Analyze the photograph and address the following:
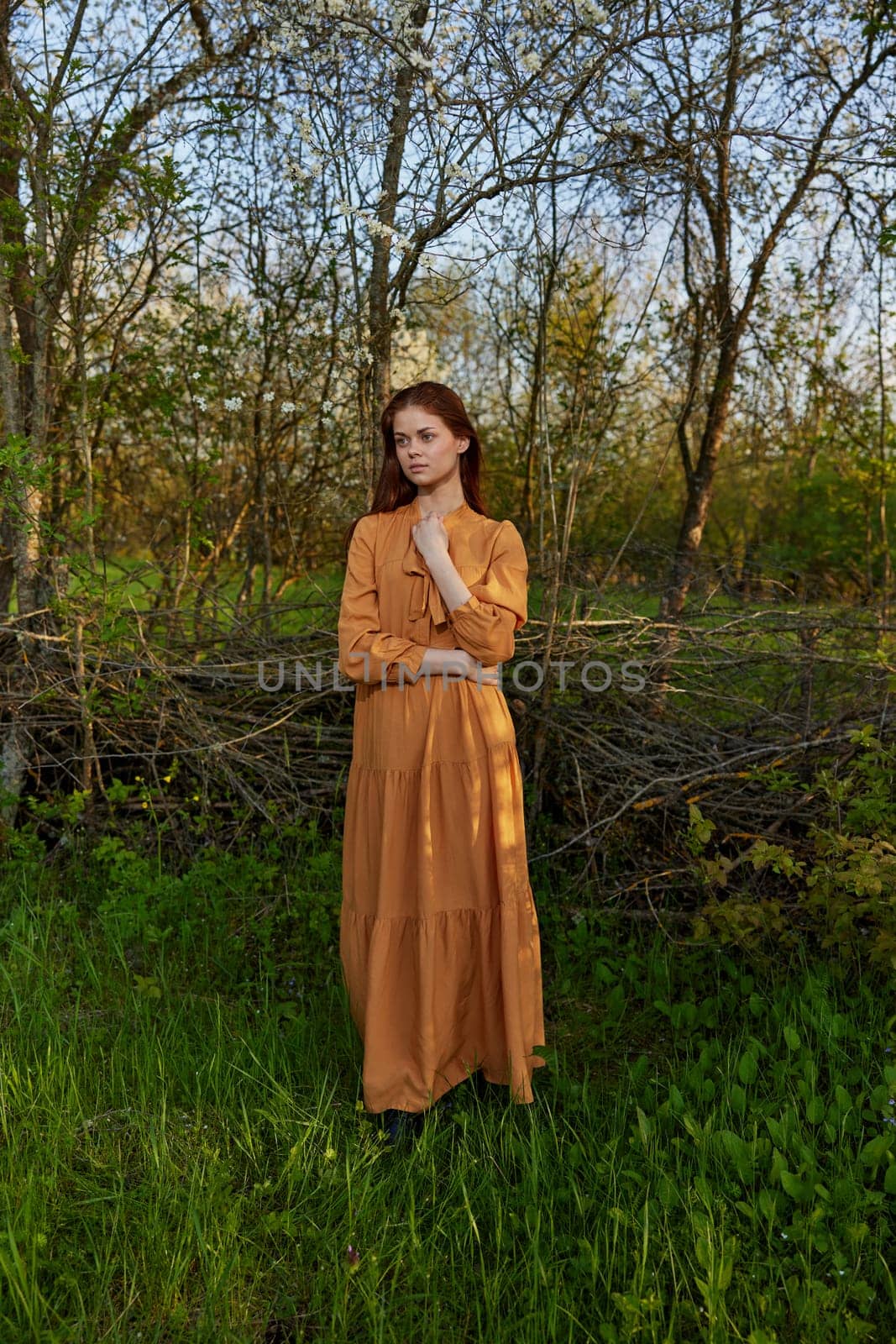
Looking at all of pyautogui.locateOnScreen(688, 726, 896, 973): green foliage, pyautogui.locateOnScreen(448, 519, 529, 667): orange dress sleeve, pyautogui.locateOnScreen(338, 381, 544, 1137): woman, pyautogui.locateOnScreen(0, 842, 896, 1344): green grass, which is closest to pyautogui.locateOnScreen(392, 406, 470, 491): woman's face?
pyautogui.locateOnScreen(338, 381, 544, 1137): woman

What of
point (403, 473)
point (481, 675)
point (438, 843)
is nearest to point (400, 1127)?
point (438, 843)

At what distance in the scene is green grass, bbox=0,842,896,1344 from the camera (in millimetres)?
1893

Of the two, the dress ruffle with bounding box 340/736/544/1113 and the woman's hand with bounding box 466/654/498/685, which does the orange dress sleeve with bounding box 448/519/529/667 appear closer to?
the woman's hand with bounding box 466/654/498/685

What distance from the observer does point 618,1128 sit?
2.42 meters

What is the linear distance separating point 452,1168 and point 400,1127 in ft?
0.65

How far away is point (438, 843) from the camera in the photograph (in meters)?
2.49

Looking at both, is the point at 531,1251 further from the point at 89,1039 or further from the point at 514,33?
the point at 514,33

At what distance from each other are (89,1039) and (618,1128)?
1.42m

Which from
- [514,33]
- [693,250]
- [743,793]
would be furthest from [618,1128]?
[693,250]

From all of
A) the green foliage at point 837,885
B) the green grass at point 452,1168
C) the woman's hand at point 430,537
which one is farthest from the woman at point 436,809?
the green foliage at point 837,885

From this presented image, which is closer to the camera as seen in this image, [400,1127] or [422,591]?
[400,1127]

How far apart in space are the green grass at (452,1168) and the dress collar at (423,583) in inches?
46.8

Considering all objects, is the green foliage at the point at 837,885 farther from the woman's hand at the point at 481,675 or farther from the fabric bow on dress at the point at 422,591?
the fabric bow on dress at the point at 422,591

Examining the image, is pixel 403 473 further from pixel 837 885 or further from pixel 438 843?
pixel 837 885
